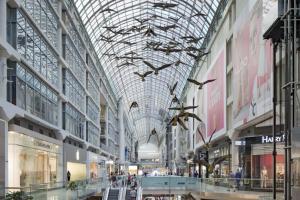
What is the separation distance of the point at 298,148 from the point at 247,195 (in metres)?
20.3

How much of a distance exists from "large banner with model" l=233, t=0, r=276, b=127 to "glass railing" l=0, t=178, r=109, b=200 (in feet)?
41.1

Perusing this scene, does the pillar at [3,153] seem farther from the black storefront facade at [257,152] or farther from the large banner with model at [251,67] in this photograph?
the black storefront facade at [257,152]

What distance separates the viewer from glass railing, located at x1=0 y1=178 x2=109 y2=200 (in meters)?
22.6

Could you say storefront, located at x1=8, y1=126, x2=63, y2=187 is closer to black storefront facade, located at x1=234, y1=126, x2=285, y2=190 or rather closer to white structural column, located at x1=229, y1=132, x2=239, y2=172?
black storefront facade, located at x1=234, y1=126, x2=285, y2=190

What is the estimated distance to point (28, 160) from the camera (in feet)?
133

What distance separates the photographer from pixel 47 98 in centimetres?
4491

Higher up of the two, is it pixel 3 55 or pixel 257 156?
pixel 3 55

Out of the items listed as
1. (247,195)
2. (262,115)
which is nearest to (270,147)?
(262,115)

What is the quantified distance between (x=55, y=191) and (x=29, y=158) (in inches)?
477

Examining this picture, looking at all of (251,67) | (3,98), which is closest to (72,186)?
(3,98)

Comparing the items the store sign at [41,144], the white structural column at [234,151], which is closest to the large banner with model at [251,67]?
the white structural column at [234,151]

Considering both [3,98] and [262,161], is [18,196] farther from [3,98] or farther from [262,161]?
[262,161]

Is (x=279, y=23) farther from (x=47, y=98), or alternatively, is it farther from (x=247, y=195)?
(x=47, y=98)

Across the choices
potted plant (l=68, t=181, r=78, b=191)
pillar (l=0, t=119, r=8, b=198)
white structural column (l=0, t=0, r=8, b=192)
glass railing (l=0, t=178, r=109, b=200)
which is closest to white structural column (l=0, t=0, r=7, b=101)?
white structural column (l=0, t=0, r=8, b=192)
